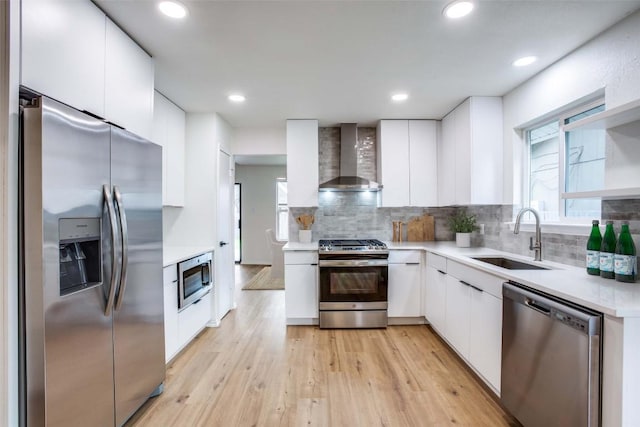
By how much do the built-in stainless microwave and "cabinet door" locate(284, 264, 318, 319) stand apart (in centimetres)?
85

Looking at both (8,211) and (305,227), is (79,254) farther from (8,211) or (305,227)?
(305,227)

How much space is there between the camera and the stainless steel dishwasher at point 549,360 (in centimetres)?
125

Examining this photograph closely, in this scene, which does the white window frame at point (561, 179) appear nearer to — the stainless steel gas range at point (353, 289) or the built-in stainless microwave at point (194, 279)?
the stainless steel gas range at point (353, 289)

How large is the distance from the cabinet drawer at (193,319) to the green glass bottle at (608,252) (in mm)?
3094

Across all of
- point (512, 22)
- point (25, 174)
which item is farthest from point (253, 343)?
point (512, 22)

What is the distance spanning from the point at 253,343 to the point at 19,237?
7.12ft

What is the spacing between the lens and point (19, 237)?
1.24 metres

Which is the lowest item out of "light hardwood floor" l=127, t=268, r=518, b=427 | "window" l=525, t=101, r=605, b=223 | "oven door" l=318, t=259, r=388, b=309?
"light hardwood floor" l=127, t=268, r=518, b=427

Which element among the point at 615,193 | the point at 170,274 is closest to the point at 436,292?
the point at 615,193

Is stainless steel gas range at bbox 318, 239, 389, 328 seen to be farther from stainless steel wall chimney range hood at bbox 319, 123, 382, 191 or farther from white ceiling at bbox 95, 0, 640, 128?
white ceiling at bbox 95, 0, 640, 128

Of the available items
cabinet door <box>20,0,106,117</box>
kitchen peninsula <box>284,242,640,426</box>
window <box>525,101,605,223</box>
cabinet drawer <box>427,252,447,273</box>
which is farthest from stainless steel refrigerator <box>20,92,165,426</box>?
window <box>525,101,605,223</box>

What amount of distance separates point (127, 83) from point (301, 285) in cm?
245

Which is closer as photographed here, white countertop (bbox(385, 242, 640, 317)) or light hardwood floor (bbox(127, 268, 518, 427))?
white countertop (bbox(385, 242, 640, 317))

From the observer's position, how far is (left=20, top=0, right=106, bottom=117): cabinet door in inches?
50.5
